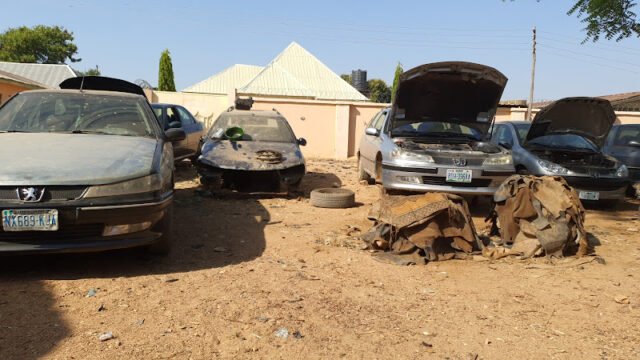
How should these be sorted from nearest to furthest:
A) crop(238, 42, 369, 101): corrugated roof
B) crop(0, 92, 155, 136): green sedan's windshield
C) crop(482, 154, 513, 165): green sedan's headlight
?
1. crop(0, 92, 155, 136): green sedan's windshield
2. crop(482, 154, 513, 165): green sedan's headlight
3. crop(238, 42, 369, 101): corrugated roof

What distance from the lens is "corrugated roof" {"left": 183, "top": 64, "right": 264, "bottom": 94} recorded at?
3031 centimetres

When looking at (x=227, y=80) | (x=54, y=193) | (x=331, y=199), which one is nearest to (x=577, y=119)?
(x=331, y=199)

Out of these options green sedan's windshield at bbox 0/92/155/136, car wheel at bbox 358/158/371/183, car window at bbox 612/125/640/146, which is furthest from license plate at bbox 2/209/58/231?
car window at bbox 612/125/640/146

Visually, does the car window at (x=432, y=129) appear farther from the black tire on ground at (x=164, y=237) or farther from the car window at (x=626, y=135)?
the black tire on ground at (x=164, y=237)

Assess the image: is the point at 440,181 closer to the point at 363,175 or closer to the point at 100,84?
the point at 363,175

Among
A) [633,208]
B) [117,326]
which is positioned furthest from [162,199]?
[633,208]

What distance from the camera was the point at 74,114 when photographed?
490 cm

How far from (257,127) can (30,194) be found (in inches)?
208

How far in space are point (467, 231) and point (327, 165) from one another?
878 cm

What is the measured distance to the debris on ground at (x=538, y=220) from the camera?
4891mm

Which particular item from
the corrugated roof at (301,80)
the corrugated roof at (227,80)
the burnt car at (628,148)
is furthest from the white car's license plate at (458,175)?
the corrugated roof at (227,80)

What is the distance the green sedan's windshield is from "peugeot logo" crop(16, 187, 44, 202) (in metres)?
1.42

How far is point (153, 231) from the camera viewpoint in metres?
3.97

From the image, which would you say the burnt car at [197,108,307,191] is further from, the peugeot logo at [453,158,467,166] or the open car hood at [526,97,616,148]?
the open car hood at [526,97,616,148]
